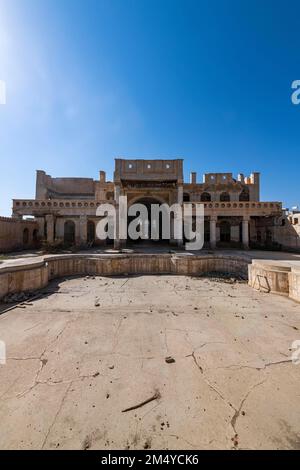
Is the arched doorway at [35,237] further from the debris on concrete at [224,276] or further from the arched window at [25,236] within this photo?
the debris on concrete at [224,276]

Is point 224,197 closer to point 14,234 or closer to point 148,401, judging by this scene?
point 14,234

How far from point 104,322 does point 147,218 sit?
20314 mm

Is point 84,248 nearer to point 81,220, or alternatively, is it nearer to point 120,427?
point 81,220

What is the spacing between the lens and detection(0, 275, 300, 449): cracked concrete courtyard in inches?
91.0

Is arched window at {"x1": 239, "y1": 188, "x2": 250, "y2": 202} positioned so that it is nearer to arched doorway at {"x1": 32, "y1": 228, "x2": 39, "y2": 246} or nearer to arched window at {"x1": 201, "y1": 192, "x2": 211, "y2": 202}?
arched window at {"x1": 201, "y1": 192, "x2": 211, "y2": 202}

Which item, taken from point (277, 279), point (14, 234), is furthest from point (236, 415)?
point (14, 234)

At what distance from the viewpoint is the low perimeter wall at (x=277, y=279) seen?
282 inches

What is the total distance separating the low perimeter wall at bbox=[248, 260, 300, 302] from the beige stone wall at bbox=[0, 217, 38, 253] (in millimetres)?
19505

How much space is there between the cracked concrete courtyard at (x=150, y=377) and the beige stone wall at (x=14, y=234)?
12.9 m

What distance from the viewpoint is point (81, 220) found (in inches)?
746

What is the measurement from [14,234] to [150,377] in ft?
63.8

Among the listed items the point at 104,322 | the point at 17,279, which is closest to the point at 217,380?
the point at 104,322

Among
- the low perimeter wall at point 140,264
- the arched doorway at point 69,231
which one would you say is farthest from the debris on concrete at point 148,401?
the arched doorway at point 69,231

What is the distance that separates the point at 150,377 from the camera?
130 inches
